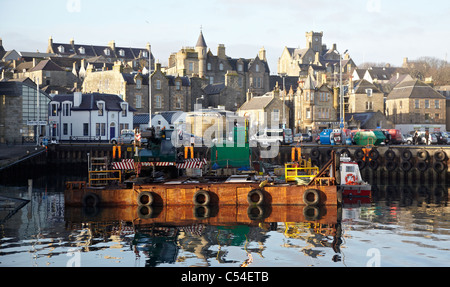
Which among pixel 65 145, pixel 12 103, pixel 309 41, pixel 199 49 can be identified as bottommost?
pixel 65 145

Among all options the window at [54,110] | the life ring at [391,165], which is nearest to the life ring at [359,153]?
the life ring at [391,165]

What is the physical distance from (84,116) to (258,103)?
31365mm

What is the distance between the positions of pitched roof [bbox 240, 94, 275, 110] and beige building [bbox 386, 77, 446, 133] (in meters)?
25.2

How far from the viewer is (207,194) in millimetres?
31125

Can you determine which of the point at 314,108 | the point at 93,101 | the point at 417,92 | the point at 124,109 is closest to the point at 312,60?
the point at 417,92

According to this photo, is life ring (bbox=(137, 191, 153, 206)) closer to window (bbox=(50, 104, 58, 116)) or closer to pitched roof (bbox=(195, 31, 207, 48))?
window (bbox=(50, 104, 58, 116))

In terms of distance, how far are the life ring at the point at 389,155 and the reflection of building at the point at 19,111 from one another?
43078 millimetres

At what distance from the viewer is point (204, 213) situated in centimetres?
3028

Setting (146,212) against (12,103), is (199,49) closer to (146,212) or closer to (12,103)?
(12,103)

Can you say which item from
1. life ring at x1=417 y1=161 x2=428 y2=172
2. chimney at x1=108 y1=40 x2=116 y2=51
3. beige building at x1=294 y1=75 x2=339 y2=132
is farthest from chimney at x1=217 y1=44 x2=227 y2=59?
life ring at x1=417 y1=161 x2=428 y2=172

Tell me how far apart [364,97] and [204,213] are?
76578 millimetres

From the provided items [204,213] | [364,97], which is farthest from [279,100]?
[204,213]

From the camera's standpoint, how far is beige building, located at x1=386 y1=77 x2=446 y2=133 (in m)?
98.8
